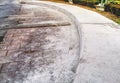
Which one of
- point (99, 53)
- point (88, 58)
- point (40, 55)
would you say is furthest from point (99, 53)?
point (40, 55)

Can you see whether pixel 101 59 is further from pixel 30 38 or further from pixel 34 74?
pixel 30 38

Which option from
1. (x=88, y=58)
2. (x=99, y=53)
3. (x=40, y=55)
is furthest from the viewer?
(x=40, y=55)

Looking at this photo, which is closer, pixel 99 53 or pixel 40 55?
pixel 99 53

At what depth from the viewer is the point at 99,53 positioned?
3996 mm

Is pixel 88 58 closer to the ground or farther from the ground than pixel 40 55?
farther from the ground

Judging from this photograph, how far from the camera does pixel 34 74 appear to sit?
394cm

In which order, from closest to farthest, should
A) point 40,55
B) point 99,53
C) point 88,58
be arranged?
point 88,58
point 99,53
point 40,55

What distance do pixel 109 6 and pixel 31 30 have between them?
11.2 feet

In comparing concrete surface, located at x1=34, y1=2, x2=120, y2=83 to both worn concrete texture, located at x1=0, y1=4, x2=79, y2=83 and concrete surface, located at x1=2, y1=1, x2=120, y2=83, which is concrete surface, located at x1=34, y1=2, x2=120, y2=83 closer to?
concrete surface, located at x1=2, y1=1, x2=120, y2=83

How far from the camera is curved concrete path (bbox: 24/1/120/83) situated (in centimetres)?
314

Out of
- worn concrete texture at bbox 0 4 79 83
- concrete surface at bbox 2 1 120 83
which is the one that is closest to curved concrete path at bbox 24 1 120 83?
concrete surface at bbox 2 1 120 83

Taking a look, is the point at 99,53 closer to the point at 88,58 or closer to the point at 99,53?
the point at 99,53

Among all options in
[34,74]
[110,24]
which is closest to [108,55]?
[34,74]

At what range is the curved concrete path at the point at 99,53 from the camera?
3143 millimetres
